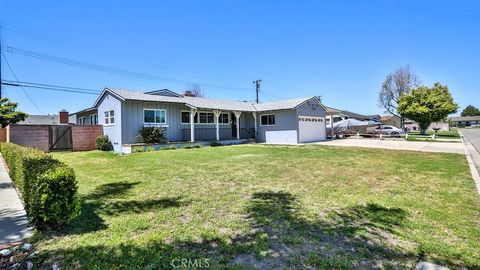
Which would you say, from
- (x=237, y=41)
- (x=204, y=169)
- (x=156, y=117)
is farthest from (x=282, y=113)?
(x=204, y=169)

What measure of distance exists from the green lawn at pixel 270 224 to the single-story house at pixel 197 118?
35.4ft

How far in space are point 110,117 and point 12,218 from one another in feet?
49.2

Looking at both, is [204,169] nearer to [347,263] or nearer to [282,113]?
[347,263]

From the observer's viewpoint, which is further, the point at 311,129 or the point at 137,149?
the point at 311,129

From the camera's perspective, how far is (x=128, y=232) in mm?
3854

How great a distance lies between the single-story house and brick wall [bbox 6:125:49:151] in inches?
140

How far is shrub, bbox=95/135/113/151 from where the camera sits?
17766mm

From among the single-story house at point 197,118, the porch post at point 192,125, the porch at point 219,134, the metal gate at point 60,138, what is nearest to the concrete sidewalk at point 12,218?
the single-story house at point 197,118

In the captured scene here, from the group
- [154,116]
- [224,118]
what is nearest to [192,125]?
[154,116]

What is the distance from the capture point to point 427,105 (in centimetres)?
3186

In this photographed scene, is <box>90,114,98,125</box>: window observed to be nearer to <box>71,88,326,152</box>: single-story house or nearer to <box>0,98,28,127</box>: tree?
<box>71,88,326,152</box>: single-story house

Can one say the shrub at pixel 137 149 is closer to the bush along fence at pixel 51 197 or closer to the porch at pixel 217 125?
the porch at pixel 217 125

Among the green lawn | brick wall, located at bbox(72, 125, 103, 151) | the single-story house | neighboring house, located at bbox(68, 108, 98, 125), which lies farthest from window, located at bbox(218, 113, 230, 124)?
the green lawn

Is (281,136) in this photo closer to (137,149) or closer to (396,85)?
(137,149)
